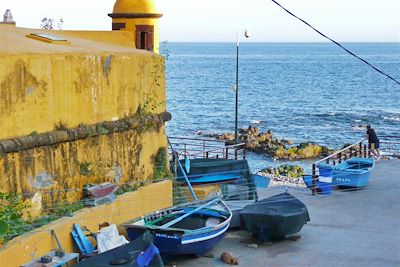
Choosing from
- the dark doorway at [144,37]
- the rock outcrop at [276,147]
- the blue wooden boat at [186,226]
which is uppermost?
the dark doorway at [144,37]

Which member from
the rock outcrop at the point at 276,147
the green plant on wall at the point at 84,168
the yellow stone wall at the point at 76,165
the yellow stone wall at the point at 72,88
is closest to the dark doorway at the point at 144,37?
the yellow stone wall at the point at 72,88

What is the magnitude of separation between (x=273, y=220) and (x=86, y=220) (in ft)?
12.6

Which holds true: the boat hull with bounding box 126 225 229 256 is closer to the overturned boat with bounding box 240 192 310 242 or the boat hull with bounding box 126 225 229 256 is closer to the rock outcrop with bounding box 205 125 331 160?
the overturned boat with bounding box 240 192 310 242

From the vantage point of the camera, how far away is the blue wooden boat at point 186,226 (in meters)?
13.7

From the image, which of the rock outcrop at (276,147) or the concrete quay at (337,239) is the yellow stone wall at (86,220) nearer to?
the concrete quay at (337,239)

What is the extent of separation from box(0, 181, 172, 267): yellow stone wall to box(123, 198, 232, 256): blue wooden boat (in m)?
0.53

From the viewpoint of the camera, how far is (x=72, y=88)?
14.1 metres

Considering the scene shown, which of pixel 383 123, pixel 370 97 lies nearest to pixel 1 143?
pixel 383 123

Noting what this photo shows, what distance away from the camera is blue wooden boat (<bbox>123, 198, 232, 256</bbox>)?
45.0 feet

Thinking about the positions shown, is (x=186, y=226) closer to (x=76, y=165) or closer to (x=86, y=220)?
Answer: (x=86, y=220)

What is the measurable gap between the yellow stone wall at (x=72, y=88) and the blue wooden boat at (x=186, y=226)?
2318 mm

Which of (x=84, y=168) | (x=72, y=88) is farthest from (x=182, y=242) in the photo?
(x=72, y=88)

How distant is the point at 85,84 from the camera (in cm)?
1448

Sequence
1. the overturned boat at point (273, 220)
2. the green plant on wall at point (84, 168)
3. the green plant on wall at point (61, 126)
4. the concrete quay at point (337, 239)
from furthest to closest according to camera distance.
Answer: the overturned boat at point (273, 220) → the green plant on wall at point (84, 168) → the concrete quay at point (337, 239) → the green plant on wall at point (61, 126)
